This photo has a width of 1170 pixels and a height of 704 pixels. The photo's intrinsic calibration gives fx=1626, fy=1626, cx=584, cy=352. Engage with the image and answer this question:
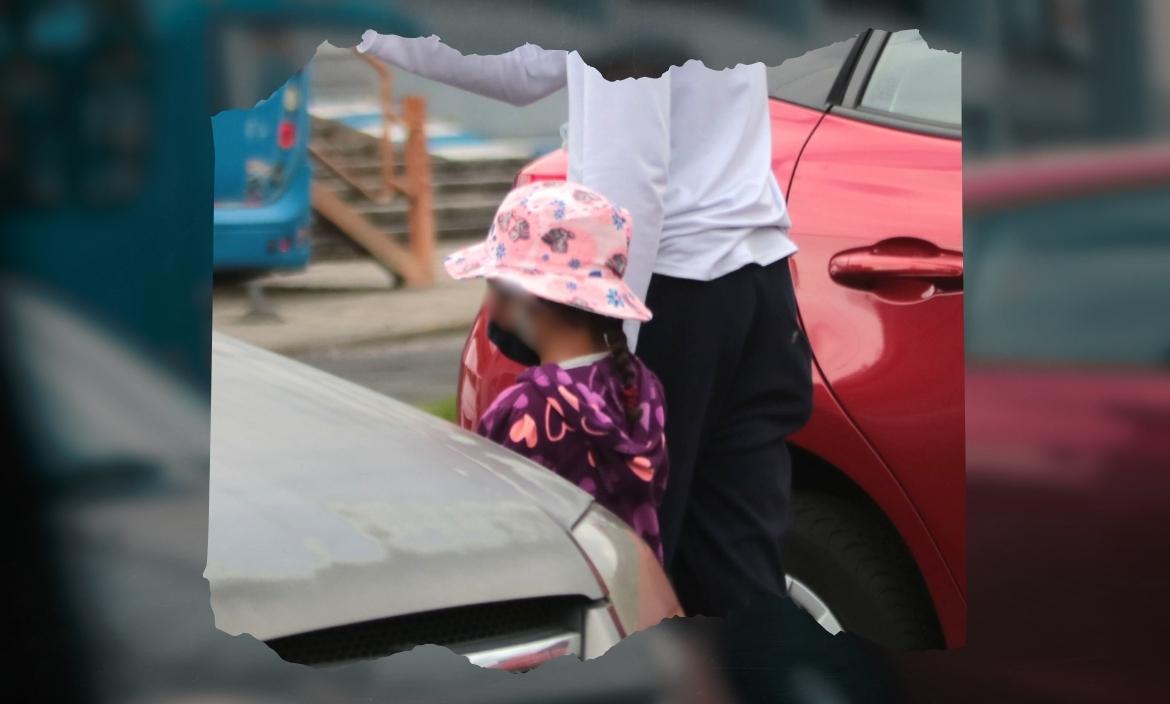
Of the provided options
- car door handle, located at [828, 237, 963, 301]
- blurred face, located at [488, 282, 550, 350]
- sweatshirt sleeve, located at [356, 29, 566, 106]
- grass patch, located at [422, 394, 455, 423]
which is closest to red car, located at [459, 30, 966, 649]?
car door handle, located at [828, 237, 963, 301]

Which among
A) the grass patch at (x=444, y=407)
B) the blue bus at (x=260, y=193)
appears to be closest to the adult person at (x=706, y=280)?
the grass patch at (x=444, y=407)

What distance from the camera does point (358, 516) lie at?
200 cm

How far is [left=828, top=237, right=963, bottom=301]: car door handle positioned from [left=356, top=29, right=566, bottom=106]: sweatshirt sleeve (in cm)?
65

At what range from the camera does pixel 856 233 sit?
292 centimetres

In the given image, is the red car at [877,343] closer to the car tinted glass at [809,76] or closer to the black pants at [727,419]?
the car tinted glass at [809,76]

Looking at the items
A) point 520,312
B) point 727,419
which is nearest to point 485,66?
point 520,312

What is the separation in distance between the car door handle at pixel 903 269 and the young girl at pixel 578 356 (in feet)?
1.64

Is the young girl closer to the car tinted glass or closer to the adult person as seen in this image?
the adult person

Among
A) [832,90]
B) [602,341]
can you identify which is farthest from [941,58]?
[602,341]

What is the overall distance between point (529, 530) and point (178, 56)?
737 mm

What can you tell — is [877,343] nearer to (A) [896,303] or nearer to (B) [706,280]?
(A) [896,303]

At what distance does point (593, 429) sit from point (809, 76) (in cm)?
96

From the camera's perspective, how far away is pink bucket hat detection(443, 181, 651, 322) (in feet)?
8.33

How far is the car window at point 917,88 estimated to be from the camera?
3078mm
